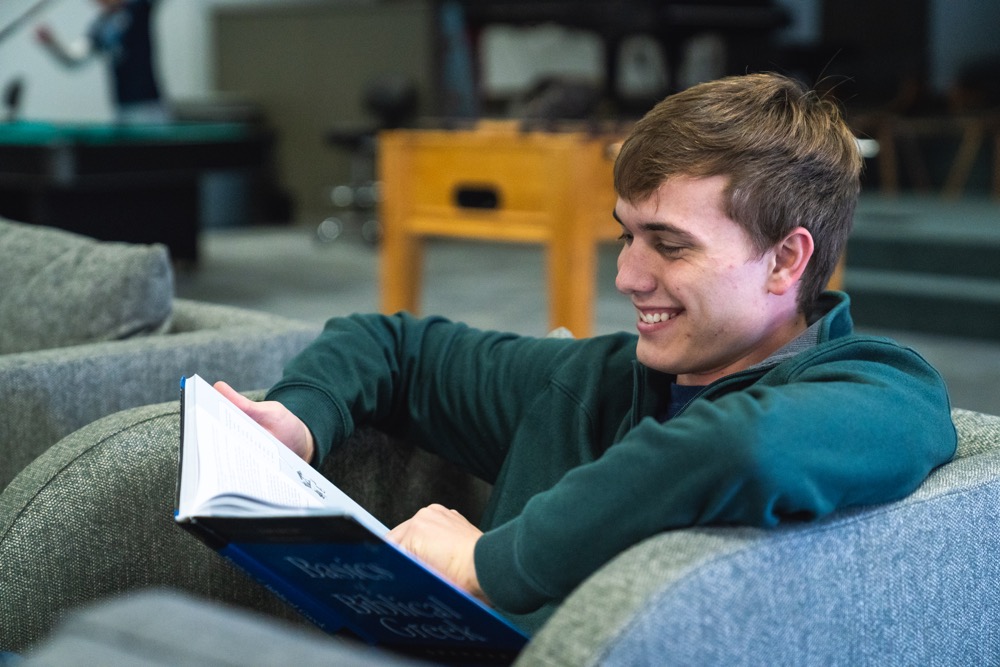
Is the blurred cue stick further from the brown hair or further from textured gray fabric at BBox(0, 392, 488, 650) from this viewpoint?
the brown hair

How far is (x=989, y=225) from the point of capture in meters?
5.86

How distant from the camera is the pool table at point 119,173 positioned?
5.11m

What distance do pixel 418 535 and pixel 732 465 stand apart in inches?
14.0

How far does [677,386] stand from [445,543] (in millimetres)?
332

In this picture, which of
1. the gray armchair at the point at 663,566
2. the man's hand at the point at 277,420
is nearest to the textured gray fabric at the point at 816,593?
the gray armchair at the point at 663,566

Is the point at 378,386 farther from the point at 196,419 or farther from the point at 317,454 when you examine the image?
the point at 196,419

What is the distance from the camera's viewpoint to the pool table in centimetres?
511

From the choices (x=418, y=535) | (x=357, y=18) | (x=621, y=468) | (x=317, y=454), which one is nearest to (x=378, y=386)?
(x=317, y=454)

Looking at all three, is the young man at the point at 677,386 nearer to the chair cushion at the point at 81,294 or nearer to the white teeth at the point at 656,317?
the white teeth at the point at 656,317

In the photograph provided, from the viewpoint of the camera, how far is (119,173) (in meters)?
5.27

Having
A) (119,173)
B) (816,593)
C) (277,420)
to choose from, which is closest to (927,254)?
(119,173)

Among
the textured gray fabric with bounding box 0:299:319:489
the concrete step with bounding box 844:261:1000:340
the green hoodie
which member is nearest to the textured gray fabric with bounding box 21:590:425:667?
the green hoodie

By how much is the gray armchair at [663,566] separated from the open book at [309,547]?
167mm

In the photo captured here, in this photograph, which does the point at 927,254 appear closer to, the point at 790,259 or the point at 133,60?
the point at 133,60
